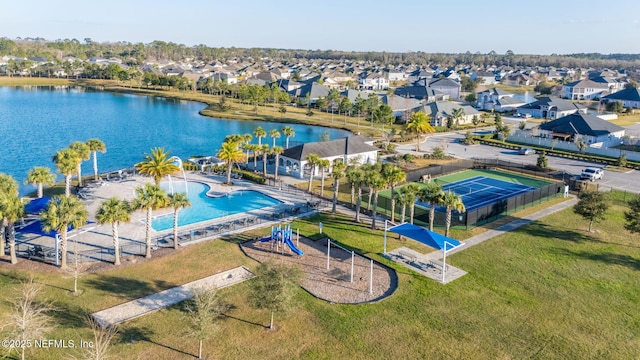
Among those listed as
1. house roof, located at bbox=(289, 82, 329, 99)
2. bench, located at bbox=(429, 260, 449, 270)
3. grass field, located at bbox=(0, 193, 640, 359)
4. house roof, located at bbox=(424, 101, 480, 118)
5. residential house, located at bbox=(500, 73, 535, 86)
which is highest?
residential house, located at bbox=(500, 73, 535, 86)

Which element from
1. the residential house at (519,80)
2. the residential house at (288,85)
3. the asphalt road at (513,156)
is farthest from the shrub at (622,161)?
the residential house at (519,80)

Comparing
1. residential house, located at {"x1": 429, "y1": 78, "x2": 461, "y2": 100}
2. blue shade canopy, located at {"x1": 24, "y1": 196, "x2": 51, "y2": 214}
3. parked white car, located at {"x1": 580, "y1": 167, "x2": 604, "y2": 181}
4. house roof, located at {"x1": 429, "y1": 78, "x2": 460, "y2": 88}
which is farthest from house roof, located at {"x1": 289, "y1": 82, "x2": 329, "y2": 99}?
blue shade canopy, located at {"x1": 24, "y1": 196, "x2": 51, "y2": 214}

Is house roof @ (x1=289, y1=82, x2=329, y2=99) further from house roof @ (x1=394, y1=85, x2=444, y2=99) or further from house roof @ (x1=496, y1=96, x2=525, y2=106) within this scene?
house roof @ (x1=496, y1=96, x2=525, y2=106)

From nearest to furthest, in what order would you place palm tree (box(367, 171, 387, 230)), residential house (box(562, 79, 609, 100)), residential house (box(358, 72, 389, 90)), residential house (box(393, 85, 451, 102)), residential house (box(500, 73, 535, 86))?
palm tree (box(367, 171, 387, 230)), residential house (box(393, 85, 451, 102)), residential house (box(562, 79, 609, 100)), residential house (box(358, 72, 389, 90)), residential house (box(500, 73, 535, 86))

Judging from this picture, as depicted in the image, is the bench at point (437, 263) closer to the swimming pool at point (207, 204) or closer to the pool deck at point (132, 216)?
the pool deck at point (132, 216)

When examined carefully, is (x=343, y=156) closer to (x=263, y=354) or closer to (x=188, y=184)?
(x=188, y=184)

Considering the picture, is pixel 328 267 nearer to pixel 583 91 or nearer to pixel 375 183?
pixel 375 183
